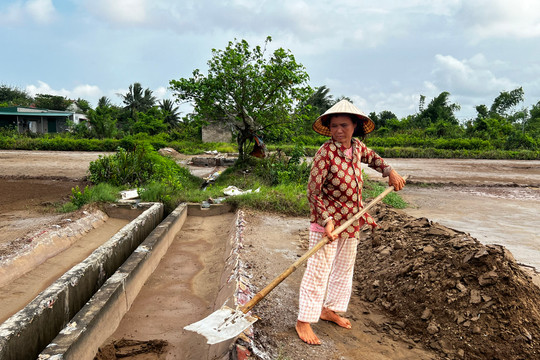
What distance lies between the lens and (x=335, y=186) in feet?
8.01

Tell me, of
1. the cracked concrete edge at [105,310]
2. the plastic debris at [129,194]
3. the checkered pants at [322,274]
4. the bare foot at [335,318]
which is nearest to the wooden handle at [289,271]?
the checkered pants at [322,274]

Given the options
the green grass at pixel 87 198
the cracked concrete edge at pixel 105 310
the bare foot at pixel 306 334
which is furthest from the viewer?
the green grass at pixel 87 198

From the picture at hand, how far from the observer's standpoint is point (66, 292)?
9.54 ft

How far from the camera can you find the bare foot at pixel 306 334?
2361 millimetres

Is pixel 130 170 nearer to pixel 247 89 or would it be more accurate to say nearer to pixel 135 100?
pixel 247 89

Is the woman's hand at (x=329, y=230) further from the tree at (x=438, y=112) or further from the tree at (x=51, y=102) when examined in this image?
the tree at (x=51, y=102)

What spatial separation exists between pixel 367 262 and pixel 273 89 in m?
6.03

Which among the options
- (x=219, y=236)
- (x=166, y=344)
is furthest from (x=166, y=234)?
(x=166, y=344)

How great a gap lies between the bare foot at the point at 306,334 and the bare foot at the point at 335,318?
33 centimetres

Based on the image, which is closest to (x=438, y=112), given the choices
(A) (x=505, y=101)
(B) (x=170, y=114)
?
(A) (x=505, y=101)

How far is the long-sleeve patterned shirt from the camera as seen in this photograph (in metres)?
2.38

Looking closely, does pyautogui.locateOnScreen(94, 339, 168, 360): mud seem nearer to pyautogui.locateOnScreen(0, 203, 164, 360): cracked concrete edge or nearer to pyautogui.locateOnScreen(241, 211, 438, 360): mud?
pyautogui.locateOnScreen(0, 203, 164, 360): cracked concrete edge

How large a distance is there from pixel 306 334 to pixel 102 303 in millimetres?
1489

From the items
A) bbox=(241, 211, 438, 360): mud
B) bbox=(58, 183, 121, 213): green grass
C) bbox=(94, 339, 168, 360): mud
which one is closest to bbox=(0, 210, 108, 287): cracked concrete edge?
bbox=(58, 183, 121, 213): green grass
